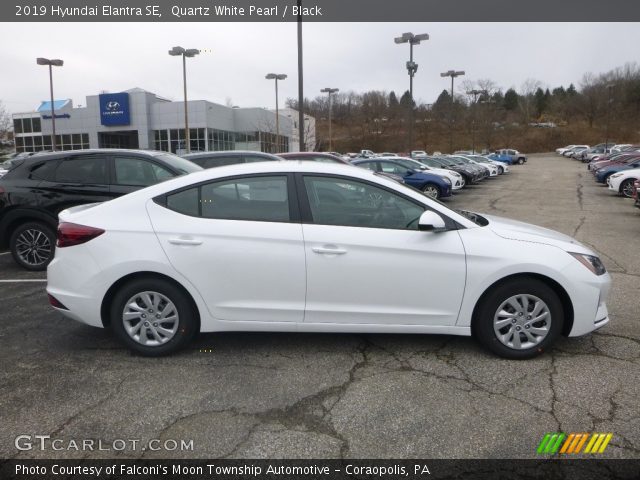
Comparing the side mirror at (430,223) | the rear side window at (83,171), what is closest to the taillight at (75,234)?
the side mirror at (430,223)

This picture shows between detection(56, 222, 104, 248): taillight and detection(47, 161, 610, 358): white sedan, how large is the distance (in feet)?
0.04

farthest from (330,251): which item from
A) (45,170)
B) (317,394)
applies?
(45,170)

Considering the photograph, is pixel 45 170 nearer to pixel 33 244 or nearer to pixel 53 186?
pixel 53 186

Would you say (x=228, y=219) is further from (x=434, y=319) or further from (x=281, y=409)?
(x=434, y=319)

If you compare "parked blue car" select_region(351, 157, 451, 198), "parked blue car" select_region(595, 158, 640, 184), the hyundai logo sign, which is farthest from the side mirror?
the hyundai logo sign

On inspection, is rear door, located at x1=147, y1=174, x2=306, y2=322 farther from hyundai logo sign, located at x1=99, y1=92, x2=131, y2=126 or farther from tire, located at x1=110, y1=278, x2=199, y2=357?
hyundai logo sign, located at x1=99, y1=92, x2=131, y2=126

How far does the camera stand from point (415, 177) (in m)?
16.7

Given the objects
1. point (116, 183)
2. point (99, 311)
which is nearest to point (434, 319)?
point (99, 311)

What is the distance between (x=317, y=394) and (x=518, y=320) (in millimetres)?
1704

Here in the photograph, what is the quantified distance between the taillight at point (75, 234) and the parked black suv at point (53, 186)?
121 inches

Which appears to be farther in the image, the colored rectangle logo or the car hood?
the car hood

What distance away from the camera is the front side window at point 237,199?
3.96 m

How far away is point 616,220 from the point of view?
12320mm

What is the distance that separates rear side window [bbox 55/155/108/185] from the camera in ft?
23.3
